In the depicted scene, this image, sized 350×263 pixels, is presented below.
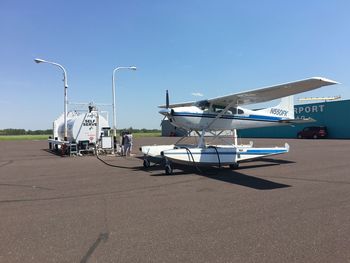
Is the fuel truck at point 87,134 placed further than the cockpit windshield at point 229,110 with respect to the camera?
Yes

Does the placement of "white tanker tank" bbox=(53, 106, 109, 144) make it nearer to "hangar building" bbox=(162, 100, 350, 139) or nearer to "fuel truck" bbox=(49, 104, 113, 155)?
"fuel truck" bbox=(49, 104, 113, 155)

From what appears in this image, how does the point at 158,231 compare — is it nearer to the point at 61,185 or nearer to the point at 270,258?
the point at 270,258

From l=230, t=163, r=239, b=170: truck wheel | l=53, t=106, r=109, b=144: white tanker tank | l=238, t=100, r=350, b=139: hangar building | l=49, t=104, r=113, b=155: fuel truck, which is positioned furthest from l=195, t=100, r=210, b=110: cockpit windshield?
l=238, t=100, r=350, b=139: hangar building

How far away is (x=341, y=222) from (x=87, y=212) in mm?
4601

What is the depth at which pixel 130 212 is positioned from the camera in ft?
21.4

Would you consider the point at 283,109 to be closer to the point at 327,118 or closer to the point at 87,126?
the point at 87,126

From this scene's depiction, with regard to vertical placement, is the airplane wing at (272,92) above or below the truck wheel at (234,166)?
above

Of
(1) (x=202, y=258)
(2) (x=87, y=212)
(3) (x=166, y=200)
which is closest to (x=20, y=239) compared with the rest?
(2) (x=87, y=212)

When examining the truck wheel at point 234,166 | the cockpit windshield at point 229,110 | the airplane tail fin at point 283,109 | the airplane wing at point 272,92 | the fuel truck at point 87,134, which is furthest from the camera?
the fuel truck at point 87,134

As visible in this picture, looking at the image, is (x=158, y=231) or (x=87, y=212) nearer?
(x=158, y=231)

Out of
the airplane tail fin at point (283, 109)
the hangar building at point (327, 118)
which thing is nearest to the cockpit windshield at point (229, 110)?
the airplane tail fin at point (283, 109)

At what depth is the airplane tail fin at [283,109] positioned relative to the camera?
17125 mm

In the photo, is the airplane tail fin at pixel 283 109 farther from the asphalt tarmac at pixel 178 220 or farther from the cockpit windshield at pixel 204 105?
the asphalt tarmac at pixel 178 220

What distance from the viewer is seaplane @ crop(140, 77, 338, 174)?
485 inches
